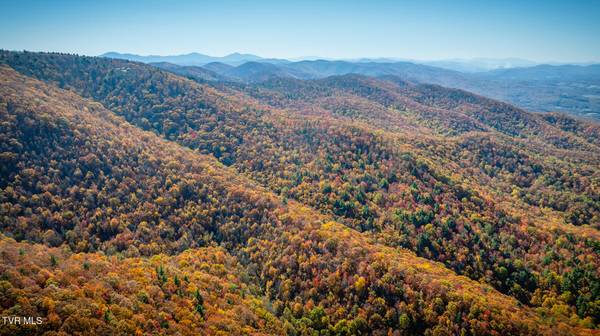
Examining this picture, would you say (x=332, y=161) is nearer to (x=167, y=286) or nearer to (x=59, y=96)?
(x=167, y=286)

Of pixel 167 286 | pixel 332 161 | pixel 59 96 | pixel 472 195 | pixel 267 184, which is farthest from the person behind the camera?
pixel 59 96

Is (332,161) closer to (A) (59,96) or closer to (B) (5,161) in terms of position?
(B) (5,161)

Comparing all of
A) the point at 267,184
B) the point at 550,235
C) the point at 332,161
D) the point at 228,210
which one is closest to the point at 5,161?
the point at 228,210

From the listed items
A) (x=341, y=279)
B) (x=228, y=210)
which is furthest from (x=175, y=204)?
(x=341, y=279)

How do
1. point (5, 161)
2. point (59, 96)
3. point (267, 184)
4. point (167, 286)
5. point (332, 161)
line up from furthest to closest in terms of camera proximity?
point (59, 96) → point (332, 161) → point (267, 184) → point (5, 161) → point (167, 286)

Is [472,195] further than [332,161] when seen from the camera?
No

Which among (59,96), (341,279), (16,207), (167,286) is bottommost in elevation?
(341,279)

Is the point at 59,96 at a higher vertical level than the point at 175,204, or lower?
higher
